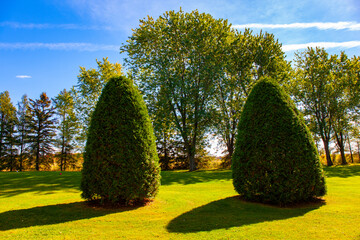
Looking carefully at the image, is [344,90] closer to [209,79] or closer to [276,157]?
[209,79]

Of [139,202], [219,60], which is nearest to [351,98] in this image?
[219,60]

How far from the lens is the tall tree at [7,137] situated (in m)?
38.4

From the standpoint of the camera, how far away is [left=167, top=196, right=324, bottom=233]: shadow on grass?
6238mm

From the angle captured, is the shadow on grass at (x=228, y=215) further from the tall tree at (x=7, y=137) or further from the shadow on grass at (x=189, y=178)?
the tall tree at (x=7, y=137)

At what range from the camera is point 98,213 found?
7.15 metres

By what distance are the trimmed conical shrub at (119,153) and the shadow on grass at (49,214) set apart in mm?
445

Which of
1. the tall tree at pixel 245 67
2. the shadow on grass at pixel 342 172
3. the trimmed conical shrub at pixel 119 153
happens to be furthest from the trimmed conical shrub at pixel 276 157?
the tall tree at pixel 245 67

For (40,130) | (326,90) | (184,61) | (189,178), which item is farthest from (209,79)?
(40,130)

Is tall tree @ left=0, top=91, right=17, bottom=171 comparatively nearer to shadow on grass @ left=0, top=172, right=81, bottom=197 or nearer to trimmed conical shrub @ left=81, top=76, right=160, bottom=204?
shadow on grass @ left=0, top=172, right=81, bottom=197

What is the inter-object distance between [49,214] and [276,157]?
25.9 ft

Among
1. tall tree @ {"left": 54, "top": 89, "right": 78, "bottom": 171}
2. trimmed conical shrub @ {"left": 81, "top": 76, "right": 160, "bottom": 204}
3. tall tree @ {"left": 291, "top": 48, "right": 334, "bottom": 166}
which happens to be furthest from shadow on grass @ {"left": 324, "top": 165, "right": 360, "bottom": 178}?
tall tree @ {"left": 54, "top": 89, "right": 78, "bottom": 171}

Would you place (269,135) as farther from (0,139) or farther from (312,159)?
(0,139)

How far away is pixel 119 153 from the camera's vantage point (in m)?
7.64

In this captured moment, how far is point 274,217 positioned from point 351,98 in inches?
1298
